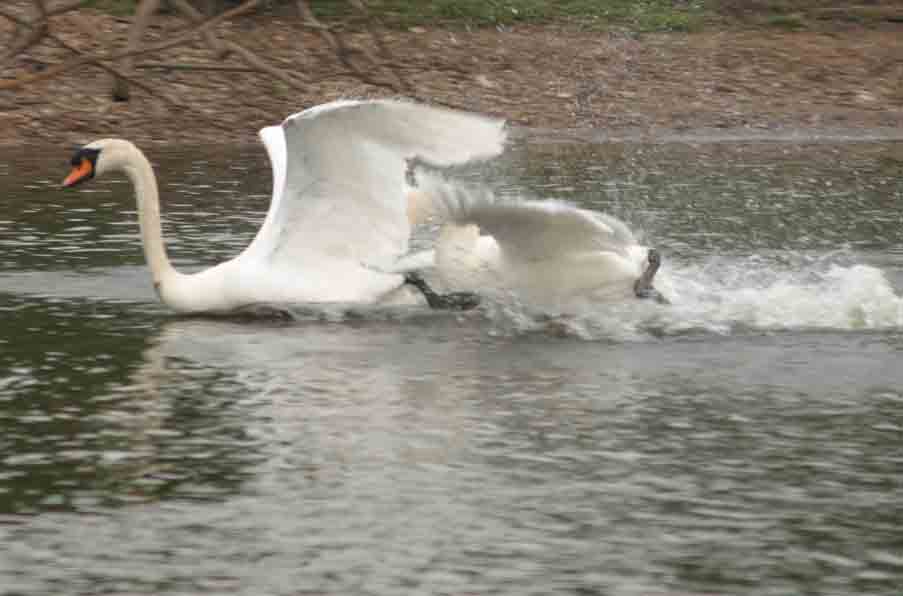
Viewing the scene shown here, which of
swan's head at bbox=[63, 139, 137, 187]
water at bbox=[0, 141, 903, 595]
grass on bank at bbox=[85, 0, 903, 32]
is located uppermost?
grass on bank at bbox=[85, 0, 903, 32]

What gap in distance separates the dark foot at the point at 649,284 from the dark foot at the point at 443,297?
2.44 feet

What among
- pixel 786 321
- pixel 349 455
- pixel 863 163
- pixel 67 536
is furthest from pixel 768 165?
pixel 67 536

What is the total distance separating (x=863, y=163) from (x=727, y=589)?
37.0 feet

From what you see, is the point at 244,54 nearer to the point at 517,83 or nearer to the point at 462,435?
the point at 517,83

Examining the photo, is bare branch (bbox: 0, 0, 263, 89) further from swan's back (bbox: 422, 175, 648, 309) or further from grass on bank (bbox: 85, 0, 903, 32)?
swan's back (bbox: 422, 175, 648, 309)

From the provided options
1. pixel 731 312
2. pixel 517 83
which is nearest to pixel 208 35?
pixel 517 83

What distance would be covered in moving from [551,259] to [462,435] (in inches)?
92.3

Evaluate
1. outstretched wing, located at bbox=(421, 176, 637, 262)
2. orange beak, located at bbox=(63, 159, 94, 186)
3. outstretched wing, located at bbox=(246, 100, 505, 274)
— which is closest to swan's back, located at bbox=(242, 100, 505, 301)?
outstretched wing, located at bbox=(246, 100, 505, 274)

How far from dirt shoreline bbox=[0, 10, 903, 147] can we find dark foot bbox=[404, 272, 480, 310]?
25.3 ft

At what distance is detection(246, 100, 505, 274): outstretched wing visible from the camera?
10.0m

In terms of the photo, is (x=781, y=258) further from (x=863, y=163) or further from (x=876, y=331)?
(x=863, y=163)

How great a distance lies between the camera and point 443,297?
34.8 feet

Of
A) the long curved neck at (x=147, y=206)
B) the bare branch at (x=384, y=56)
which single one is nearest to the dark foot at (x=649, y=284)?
the long curved neck at (x=147, y=206)

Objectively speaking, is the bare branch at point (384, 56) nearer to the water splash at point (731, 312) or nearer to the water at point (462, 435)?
the water at point (462, 435)
